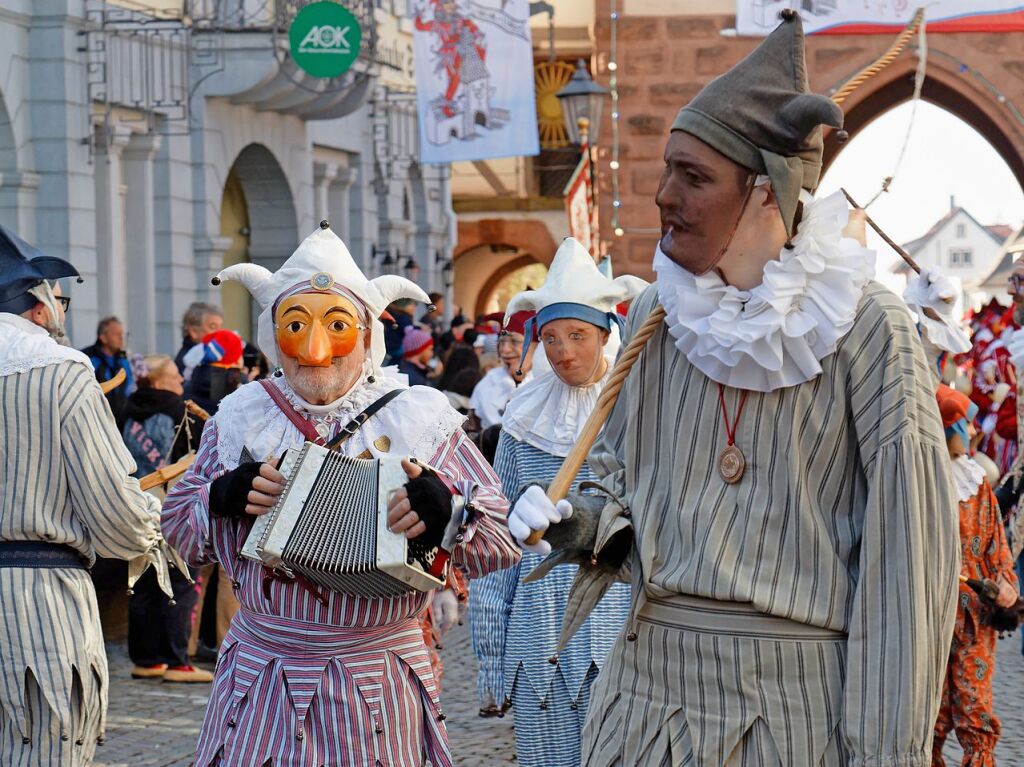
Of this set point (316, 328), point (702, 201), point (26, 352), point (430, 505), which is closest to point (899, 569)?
point (702, 201)

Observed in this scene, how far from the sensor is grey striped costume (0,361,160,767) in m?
4.72

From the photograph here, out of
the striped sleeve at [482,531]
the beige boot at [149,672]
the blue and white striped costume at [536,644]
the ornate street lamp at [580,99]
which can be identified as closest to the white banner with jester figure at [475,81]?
the ornate street lamp at [580,99]

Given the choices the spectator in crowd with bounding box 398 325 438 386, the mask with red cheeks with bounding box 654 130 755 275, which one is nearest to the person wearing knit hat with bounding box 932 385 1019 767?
the mask with red cheeks with bounding box 654 130 755 275

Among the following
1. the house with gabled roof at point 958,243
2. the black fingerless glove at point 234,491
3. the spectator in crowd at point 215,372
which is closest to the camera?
the black fingerless glove at point 234,491

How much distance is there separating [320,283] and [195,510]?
0.63 meters

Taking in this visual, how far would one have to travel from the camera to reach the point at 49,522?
4.75 metres

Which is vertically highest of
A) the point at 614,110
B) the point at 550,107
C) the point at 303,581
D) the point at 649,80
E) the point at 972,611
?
the point at 550,107

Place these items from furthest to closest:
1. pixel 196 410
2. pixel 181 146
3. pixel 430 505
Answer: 1. pixel 181 146
2. pixel 196 410
3. pixel 430 505

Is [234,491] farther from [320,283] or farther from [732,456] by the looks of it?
[732,456]

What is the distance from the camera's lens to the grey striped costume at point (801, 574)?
9.39 ft

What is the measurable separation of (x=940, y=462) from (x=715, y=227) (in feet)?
1.84

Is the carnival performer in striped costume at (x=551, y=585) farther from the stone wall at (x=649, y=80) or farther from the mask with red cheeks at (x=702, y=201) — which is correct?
the stone wall at (x=649, y=80)

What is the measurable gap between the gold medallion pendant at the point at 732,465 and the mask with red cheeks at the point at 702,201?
12.7 inches

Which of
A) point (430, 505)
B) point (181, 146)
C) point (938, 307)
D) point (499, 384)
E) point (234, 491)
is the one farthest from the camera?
point (181, 146)
